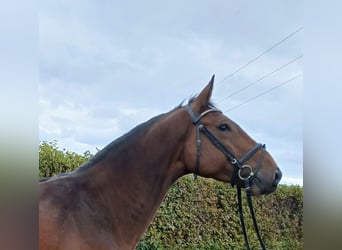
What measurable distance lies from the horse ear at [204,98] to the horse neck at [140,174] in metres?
0.06

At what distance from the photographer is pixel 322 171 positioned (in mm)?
665

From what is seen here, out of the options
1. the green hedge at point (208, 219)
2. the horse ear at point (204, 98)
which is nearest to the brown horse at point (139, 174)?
the horse ear at point (204, 98)

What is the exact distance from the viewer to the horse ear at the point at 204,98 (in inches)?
49.0

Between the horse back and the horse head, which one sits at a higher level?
the horse head

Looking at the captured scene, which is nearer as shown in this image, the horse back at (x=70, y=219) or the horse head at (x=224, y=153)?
the horse back at (x=70, y=219)

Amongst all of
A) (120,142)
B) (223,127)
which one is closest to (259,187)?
(223,127)

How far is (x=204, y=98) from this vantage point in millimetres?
1246

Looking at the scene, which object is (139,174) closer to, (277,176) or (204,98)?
(204,98)

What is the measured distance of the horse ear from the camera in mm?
1245

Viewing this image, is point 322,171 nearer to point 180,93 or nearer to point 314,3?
point 314,3

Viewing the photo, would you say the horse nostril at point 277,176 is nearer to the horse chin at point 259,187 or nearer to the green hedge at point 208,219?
the horse chin at point 259,187

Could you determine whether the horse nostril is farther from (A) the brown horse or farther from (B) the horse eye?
(B) the horse eye

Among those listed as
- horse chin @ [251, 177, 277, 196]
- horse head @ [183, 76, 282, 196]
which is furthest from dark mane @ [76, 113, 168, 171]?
horse chin @ [251, 177, 277, 196]

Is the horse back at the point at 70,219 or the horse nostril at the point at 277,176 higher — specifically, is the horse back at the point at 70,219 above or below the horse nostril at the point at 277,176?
below
